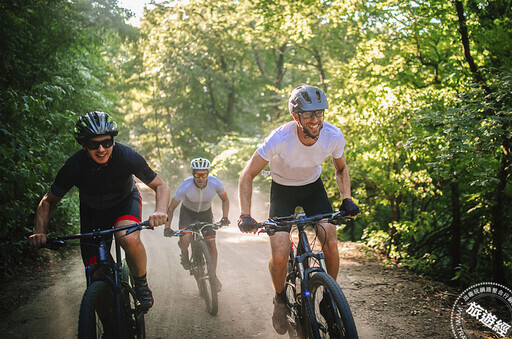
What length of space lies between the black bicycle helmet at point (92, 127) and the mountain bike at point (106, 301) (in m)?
0.88

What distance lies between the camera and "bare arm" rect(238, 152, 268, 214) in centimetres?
372

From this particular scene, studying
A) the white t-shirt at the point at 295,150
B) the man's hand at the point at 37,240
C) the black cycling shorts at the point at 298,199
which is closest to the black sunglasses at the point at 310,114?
the white t-shirt at the point at 295,150

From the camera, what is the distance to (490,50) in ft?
18.7

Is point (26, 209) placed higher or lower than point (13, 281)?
higher

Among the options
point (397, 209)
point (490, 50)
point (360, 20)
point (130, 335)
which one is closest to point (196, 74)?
point (360, 20)

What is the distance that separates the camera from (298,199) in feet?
13.2

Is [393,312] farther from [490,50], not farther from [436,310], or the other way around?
[490,50]

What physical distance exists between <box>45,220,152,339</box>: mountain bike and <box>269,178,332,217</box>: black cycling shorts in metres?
1.35

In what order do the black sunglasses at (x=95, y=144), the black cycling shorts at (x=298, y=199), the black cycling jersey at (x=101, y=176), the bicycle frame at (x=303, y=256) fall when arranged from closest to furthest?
the bicycle frame at (x=303, y=256)
the black sunglasses at (x=95, y=144)
the black cycling jersey at (x=101, y=176)
the black cycling shorts at (x=298, y=199)

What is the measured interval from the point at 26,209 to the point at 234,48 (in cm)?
1700

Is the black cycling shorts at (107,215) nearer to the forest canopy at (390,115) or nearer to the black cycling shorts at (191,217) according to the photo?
the forest canopy at (390,115)

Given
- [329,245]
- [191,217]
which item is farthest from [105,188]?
[191,217]

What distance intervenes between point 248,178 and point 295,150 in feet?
1.78

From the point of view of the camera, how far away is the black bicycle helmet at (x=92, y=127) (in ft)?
11.3
